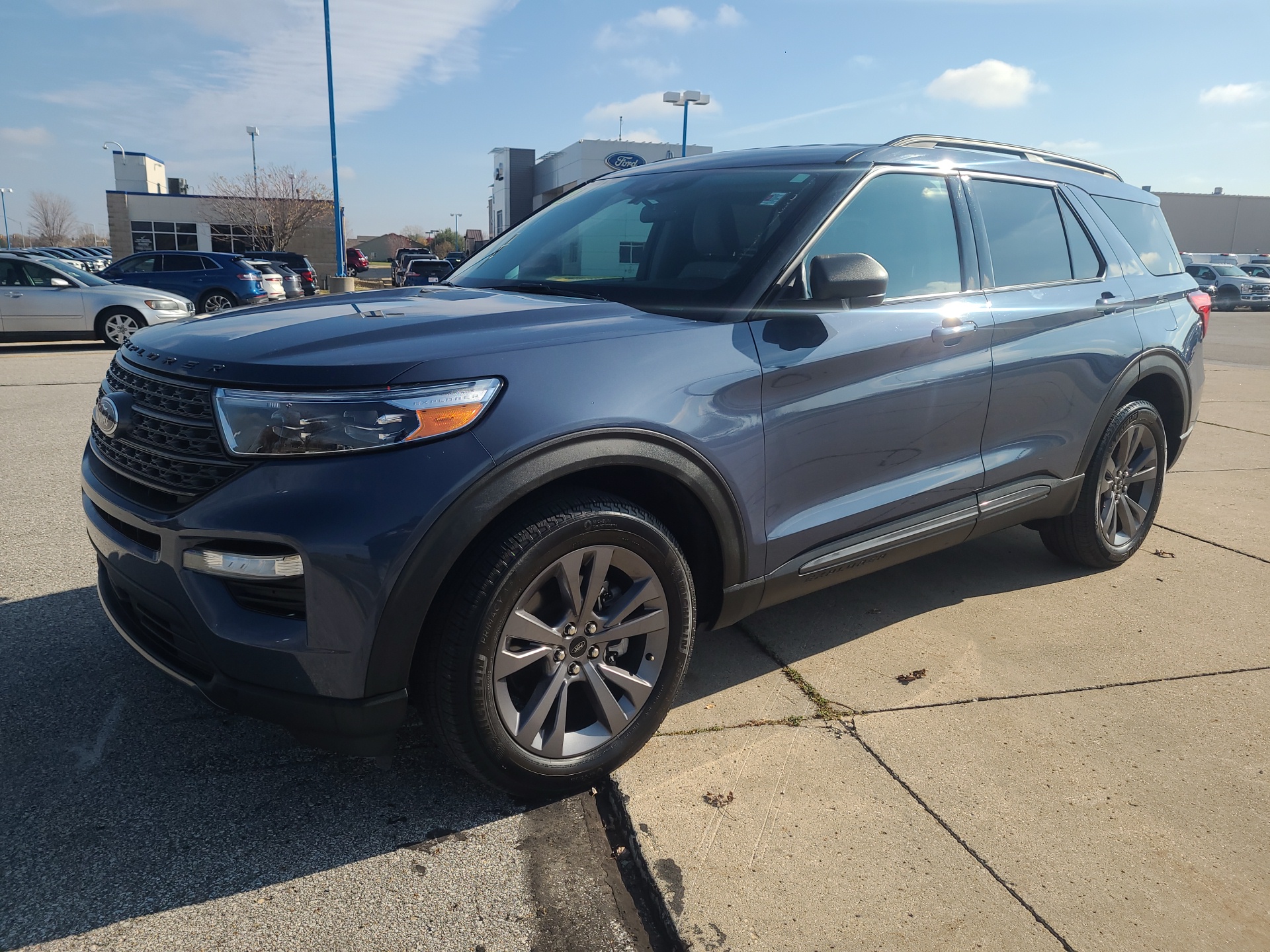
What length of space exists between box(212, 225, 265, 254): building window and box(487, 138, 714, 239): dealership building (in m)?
13.0

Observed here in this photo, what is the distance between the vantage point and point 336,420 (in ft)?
7.06

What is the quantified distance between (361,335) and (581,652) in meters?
1.03

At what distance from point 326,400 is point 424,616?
1.86 ft

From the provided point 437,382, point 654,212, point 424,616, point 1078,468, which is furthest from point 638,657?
point 1078,468

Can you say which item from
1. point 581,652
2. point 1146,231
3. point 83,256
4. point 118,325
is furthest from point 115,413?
point 83,256

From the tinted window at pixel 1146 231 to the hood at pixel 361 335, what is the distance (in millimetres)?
2963

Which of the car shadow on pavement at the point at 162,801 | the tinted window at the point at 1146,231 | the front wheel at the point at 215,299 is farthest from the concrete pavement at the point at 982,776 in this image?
the front wheel at the point at 215,299

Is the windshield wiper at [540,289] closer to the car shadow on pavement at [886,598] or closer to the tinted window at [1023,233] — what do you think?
the car shadow on pavement at [886,598]

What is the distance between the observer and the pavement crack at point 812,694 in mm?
3088

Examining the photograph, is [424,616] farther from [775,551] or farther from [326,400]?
[775,551]

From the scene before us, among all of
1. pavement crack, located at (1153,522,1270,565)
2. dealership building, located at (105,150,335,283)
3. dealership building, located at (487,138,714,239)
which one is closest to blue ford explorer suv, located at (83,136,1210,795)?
pavement crack, located at (1153,522,1270,565)

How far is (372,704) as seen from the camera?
2.21m

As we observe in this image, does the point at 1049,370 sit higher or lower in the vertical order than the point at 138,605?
higher

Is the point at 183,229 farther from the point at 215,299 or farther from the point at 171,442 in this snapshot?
the point at 171,442
